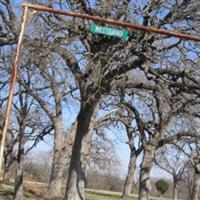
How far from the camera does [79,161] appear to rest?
83.4ft

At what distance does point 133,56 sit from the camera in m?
22.4

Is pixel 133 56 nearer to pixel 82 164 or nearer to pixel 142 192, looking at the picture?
pixel 82 164

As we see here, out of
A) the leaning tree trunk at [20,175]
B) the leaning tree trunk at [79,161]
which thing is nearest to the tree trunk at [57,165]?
the leaning tree trunk at [20,175]

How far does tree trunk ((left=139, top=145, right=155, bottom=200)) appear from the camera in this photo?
33.5 meters

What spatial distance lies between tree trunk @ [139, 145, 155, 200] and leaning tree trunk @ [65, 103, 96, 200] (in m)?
8.27

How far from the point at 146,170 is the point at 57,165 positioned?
5.23 meters

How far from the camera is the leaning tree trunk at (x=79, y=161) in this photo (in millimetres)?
25062

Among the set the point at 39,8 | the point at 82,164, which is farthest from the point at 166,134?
→ the point at 39,8

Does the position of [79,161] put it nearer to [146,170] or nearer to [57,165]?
[146,170]

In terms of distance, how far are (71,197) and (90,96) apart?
4.46 m

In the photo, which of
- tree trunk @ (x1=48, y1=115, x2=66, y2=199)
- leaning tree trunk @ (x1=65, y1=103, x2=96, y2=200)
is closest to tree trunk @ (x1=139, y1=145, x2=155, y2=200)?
tree trunk @ (x1=48, y1=115, x2=66, y2=199)

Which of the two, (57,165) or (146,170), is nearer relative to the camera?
(146,170)

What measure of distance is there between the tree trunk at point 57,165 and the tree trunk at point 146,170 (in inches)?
185

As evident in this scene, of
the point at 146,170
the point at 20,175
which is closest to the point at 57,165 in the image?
the point at 20,175
